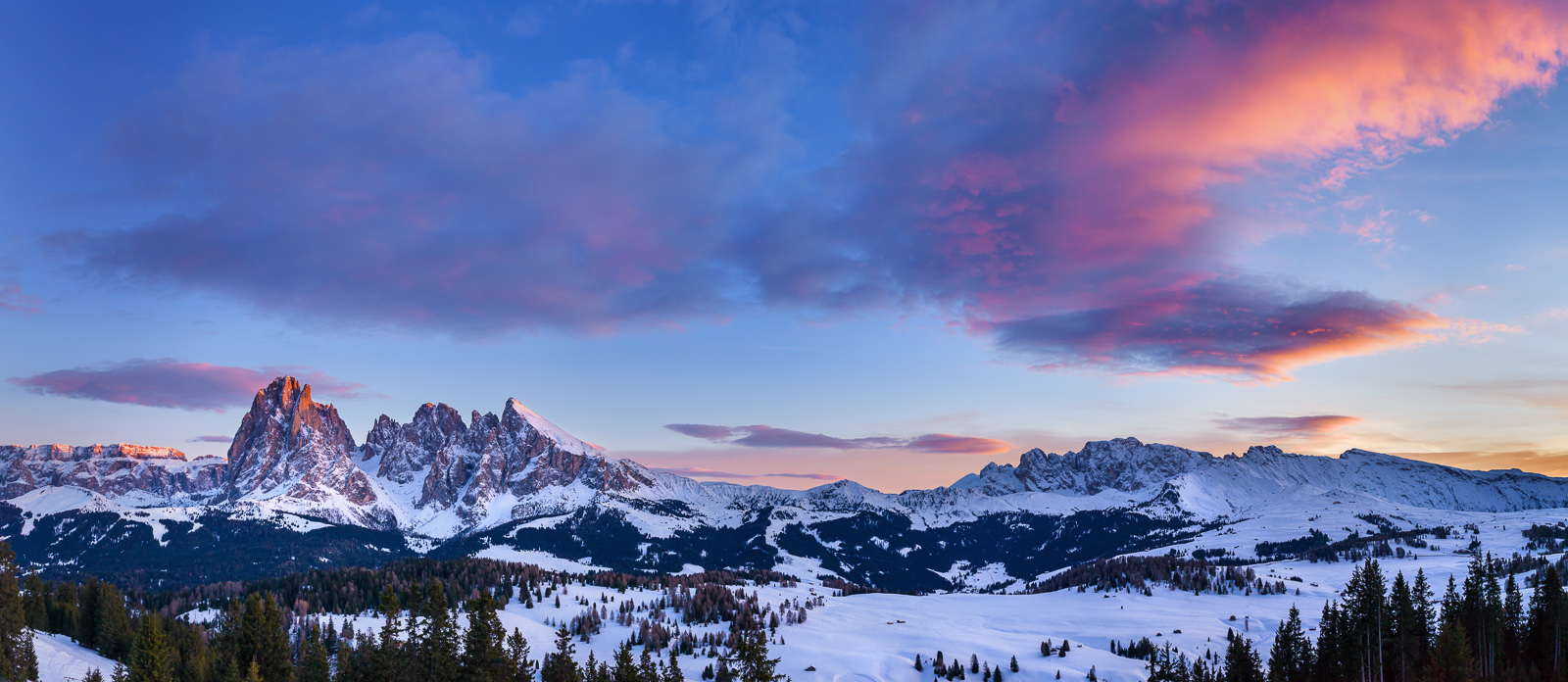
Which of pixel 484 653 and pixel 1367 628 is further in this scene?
pixel 1367 628

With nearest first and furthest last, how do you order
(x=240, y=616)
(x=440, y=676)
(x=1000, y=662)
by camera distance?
(x=440, y=676) < (x=240, y=616) < (x=1000, y=662)

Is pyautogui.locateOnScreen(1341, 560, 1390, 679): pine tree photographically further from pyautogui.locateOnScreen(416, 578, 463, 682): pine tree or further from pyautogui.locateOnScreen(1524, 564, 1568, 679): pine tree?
pyautogui.locateOnScreen(416, 578, 463, 682): pine tree

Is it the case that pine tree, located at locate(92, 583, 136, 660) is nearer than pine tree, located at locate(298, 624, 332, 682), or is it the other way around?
pine tree, located at locate(298, 624, 332, 682)

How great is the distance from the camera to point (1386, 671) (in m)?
108

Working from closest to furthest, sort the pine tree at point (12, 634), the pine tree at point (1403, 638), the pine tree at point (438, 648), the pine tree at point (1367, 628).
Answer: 1. the pine tree at point (12, 634)
2. the pine tree at point (438, 648)
3. the pine tree at point (1403, 638)
4. the pine tree at point (1367, 628)

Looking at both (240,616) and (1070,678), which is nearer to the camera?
(240,616)

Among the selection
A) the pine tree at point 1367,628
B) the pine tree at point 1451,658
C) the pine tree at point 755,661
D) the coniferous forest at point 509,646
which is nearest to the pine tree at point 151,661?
the coniferous forest at point 509,646

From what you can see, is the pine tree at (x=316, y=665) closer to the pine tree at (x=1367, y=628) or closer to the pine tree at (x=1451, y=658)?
the pine tree at (x=1451, y=658)

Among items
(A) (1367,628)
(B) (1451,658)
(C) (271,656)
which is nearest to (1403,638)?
(A) (1367,628)

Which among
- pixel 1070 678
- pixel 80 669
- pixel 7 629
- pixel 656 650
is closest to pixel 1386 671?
pixel 1070 678

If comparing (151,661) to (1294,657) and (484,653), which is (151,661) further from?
(1294,657)

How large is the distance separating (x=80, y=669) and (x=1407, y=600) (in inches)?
6574

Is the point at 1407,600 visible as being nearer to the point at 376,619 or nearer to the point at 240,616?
the point at 240,616

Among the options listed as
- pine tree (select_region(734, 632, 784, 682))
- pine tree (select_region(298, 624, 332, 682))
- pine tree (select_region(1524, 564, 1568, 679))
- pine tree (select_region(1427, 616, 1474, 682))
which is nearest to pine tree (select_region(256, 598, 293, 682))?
pine tree (select_region(298, 624, 332, 682))
